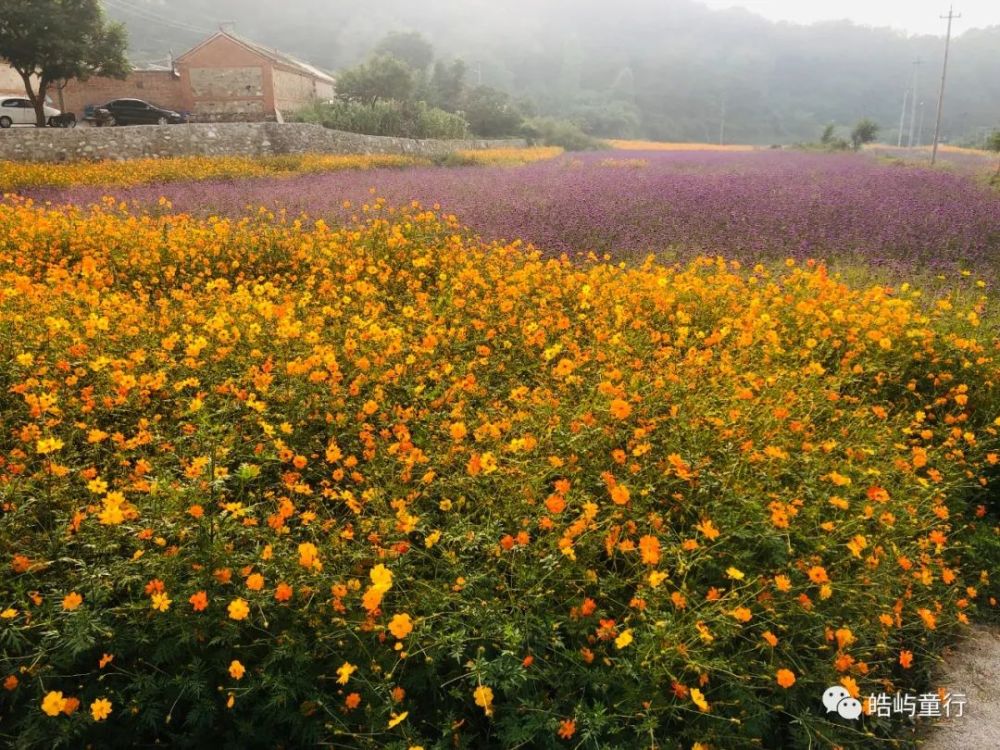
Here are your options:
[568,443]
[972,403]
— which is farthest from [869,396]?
[568,443]

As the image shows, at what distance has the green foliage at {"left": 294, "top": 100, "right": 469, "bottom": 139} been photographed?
Result: 2694cm

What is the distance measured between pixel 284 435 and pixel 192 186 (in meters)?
11.8

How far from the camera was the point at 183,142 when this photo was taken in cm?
1998

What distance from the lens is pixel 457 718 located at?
88.7 inches

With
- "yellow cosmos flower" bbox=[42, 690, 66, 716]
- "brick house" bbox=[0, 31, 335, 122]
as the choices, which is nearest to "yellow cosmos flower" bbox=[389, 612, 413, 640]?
"yellow cosmos flower" bbox=[42, 690, 66, 716]

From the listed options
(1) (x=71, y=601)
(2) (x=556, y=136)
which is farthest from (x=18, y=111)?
(1) (x=71, y=601)

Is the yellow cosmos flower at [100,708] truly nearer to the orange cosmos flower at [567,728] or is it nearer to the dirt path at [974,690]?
the orange cosmos flower at [567,728]

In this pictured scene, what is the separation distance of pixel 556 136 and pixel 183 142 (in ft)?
92.0

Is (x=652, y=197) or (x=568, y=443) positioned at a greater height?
(x=652, y=197)

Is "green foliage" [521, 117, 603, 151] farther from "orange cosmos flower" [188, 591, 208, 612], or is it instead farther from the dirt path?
"orange cosmos flower" [188, 591, 208, 612]

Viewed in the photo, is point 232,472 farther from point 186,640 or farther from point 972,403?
point 972,403

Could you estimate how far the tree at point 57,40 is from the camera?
21344 mm

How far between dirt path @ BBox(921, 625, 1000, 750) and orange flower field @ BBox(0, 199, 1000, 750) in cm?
10

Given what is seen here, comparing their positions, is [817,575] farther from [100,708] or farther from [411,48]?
[411,48]
